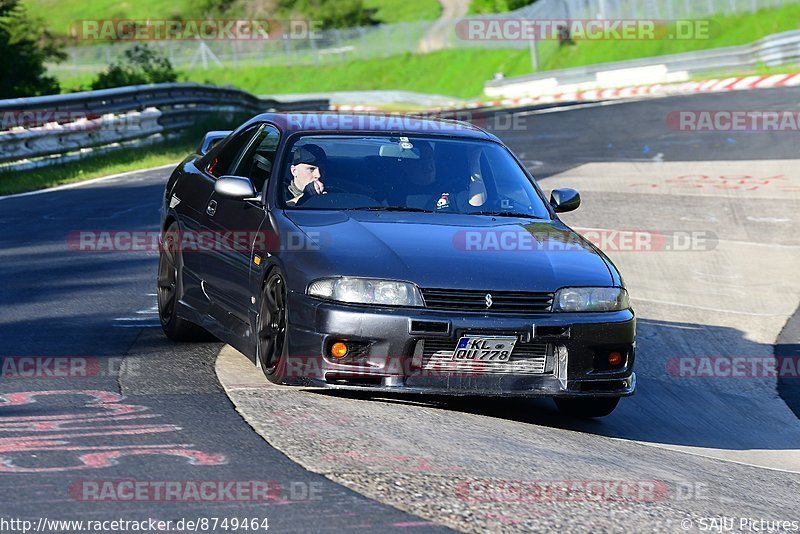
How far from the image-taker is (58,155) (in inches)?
792

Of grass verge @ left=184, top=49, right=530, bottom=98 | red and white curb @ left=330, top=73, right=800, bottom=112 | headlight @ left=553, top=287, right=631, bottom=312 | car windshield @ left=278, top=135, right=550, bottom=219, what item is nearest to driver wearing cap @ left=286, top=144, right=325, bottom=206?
car windshield @ left=278, top=135, right=550, bottom=219

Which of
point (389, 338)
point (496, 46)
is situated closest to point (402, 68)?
point (496, 46)

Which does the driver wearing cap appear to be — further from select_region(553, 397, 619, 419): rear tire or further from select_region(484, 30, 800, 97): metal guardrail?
select_region(484, 30, 800, 97): metal guardrail

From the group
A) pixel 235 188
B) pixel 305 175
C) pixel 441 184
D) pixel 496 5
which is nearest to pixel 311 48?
pixel 496 5

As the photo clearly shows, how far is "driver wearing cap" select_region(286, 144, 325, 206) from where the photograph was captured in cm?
753

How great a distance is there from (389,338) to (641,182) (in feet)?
41.1

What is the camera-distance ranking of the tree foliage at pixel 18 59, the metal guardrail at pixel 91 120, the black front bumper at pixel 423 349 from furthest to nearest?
the tree foliage at pixel 18 59, the metal guardrail at pixel 91 120, the black front bumper at pixel 423 349

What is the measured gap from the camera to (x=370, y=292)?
257 inches

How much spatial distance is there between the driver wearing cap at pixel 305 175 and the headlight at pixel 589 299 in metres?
1.62

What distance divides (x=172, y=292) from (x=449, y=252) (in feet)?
7.60

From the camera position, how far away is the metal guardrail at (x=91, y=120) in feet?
61.0

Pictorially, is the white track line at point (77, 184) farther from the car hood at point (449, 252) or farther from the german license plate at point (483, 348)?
the german license plate at point (483, 348)

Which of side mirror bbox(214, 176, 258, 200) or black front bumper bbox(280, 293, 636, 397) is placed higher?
side mirror bbox(214, 176, 258, 200)

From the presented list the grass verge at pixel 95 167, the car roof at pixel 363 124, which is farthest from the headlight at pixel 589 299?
the grass verge at pixel 95 167
